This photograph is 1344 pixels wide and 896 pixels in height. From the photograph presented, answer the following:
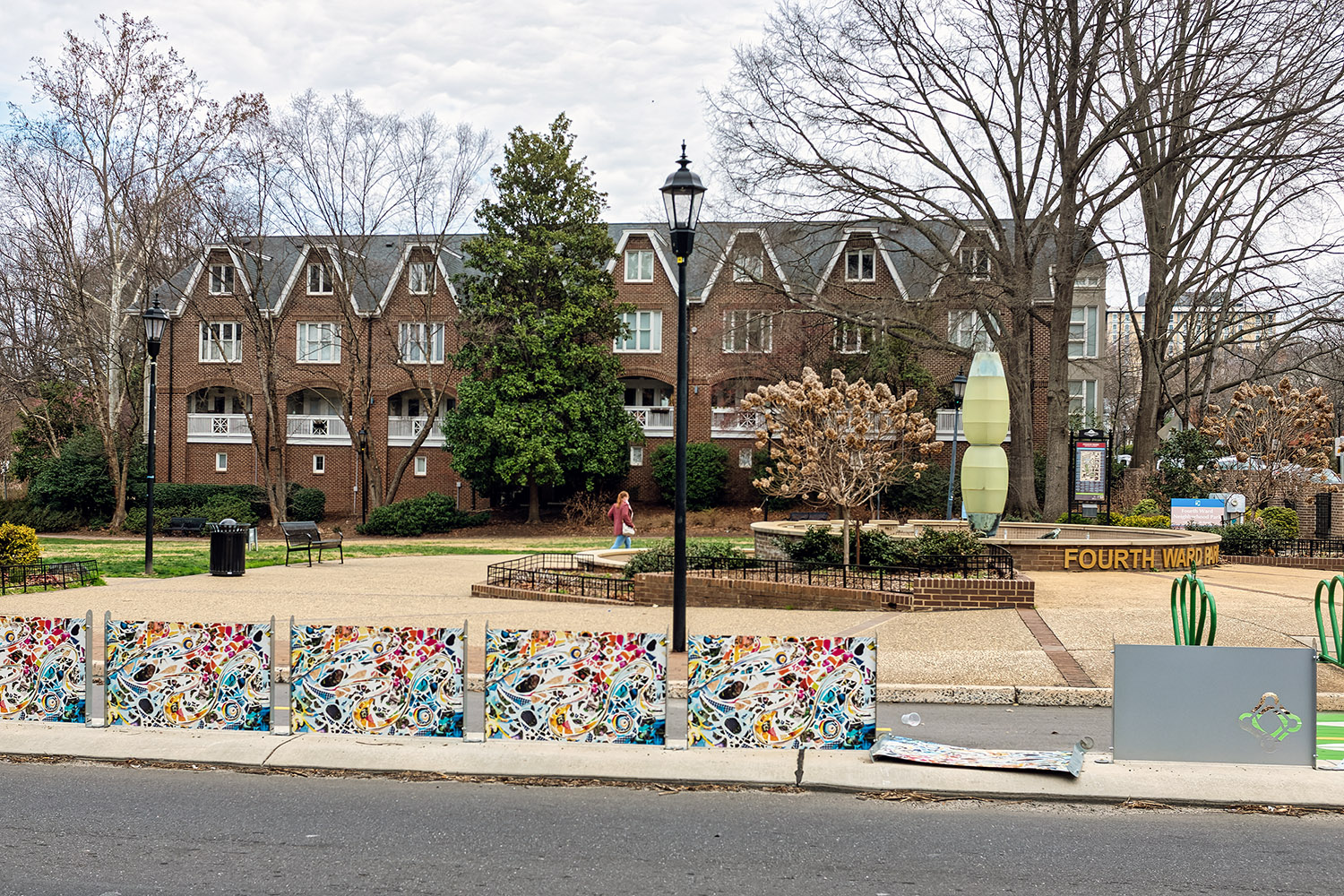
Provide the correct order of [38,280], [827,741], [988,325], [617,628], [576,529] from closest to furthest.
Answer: [827,741], [617,628], [988,325], [576,529], [38,280]

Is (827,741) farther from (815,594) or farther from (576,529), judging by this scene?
(576,529)

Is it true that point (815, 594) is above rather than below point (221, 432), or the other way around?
below

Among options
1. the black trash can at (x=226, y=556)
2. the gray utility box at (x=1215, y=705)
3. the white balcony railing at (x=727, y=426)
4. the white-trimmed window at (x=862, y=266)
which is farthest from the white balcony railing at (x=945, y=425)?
the gray utility box at (x=1215, y=705)

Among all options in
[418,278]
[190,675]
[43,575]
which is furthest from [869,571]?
[418,278]

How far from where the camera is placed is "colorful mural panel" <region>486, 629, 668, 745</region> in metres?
7.34

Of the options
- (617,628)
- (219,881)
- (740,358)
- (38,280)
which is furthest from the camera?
(38,280)

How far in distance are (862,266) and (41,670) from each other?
40.2 metres

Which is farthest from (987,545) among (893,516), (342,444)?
(342,444)

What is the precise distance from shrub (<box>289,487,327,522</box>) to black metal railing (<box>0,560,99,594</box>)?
2576 cm

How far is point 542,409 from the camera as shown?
1591 inches

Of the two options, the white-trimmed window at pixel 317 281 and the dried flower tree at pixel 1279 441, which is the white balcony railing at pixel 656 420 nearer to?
the white-trimmed window at pixel 317 281

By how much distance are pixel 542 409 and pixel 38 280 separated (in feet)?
Result: 96.2

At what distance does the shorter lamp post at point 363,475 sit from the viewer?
148 ft

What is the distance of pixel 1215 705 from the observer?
22.8ft
